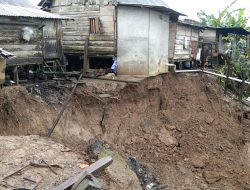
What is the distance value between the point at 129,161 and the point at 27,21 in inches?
265

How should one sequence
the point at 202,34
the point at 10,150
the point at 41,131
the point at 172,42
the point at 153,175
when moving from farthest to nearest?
Answer: the point at 202,34 < the point at 172,42 < the point at 153,175 < the point at 41,131 < the point at 10,150

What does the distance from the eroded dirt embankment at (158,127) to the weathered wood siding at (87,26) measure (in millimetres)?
3025

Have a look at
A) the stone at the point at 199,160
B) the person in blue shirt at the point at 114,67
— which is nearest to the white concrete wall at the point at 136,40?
the person in blue shirt at the point at 114,67

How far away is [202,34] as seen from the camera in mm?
25266

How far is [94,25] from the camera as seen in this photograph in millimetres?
16438

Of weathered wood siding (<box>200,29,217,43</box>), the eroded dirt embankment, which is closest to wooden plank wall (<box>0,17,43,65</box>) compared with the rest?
the eroded dirt embankment

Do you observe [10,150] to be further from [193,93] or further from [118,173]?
[193,93]

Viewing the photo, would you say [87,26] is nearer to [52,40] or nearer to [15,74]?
[52,40]

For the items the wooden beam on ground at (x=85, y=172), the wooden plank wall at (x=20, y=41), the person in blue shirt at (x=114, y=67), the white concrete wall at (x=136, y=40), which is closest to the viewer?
the wooden beam on ground at (x=85, y=172)

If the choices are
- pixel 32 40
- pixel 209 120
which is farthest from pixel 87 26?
pixel 209 120

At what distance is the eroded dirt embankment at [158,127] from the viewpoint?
10.3 m

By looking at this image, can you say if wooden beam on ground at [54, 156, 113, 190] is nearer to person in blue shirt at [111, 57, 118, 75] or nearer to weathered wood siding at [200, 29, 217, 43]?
person in blue shirt at [111, 57, 118, 75]

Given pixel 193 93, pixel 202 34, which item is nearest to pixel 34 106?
pixel 193 93

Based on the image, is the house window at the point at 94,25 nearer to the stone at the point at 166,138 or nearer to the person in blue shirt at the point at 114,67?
the person in blue shirt at the point at 114,67
